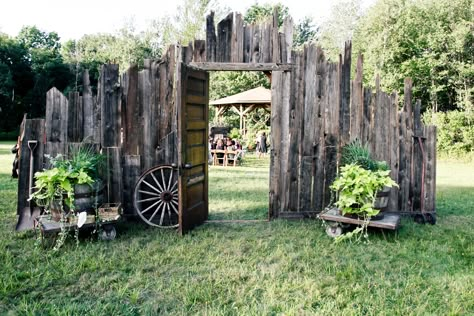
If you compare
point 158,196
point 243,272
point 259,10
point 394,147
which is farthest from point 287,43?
point 259,10

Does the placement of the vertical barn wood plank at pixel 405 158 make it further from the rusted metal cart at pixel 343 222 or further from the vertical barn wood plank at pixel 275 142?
the vertical barn wood plank at pixel 275 142

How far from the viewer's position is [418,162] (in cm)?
631

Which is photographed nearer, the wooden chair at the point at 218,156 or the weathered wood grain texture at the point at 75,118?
the weathered wood grain texture at the point at 75,118

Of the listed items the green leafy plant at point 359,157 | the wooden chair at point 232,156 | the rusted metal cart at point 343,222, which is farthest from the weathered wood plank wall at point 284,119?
the wooden chair at point 232,156

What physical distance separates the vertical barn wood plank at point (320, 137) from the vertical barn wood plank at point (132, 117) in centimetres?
256

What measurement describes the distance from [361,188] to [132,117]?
3.20 m

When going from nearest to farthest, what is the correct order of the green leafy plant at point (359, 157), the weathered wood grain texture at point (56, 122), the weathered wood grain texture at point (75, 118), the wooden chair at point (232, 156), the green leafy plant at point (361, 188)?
the green leafy plant at point (361, 188) → the green leafy plant at point (359, 157) → the weathered wood grain texture at point (56, 122) → the weathered wood grain texture at point (75, 118) → the wooden chair at point (232, 156)

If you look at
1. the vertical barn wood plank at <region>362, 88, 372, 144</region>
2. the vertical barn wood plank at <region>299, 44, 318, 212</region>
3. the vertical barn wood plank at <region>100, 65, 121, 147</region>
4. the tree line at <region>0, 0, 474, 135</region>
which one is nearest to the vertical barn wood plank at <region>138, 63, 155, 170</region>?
the vertical barn wood plank at <region>100, 65, 121, 147</region>

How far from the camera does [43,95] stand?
31.1 m

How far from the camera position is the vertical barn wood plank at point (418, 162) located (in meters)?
6.24

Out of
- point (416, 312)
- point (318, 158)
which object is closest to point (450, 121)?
point (318, 158)

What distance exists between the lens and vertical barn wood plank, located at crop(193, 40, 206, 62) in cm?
603

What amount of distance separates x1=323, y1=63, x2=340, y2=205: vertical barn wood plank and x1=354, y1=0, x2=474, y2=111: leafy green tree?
14.6 meters

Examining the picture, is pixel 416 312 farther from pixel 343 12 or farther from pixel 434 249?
pixel 343 12
